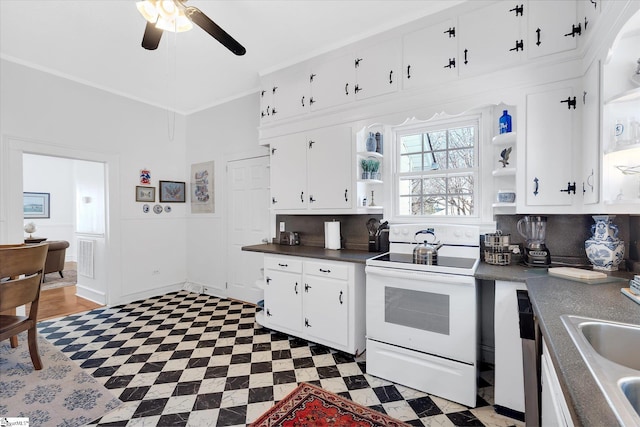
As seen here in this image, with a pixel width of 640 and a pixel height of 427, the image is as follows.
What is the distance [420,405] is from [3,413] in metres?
2.75

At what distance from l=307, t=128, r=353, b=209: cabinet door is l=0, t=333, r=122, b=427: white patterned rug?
230cm

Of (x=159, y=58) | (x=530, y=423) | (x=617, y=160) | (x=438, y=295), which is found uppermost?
(x=159, y=58)

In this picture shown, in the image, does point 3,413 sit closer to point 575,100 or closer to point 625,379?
point 625,379

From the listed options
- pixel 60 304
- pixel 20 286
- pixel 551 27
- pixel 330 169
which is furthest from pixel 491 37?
pixel 60 304

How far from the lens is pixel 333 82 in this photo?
115 inches

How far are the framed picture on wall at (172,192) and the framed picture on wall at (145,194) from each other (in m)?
0.12

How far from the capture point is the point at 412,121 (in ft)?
8.99

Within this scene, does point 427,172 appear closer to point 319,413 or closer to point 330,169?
point 330,169

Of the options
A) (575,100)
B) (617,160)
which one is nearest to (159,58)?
(575,100)

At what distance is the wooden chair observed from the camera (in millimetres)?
2154

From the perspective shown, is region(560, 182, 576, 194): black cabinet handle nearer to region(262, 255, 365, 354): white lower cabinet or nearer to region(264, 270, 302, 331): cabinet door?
region(262, 255, 365, 354): white lower cabinet

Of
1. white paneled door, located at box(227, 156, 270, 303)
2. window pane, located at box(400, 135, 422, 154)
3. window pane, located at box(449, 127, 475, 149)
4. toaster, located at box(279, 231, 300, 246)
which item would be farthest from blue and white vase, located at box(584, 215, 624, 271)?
white paneled door, located at box(227, 156, 270, 303)

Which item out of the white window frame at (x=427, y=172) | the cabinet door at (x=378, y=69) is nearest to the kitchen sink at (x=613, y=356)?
the white window frame at (x=427, y=172)

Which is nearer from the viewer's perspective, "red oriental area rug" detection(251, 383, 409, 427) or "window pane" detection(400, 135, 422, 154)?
"red oriental area rug" detection(251, 383, 409, 427)
